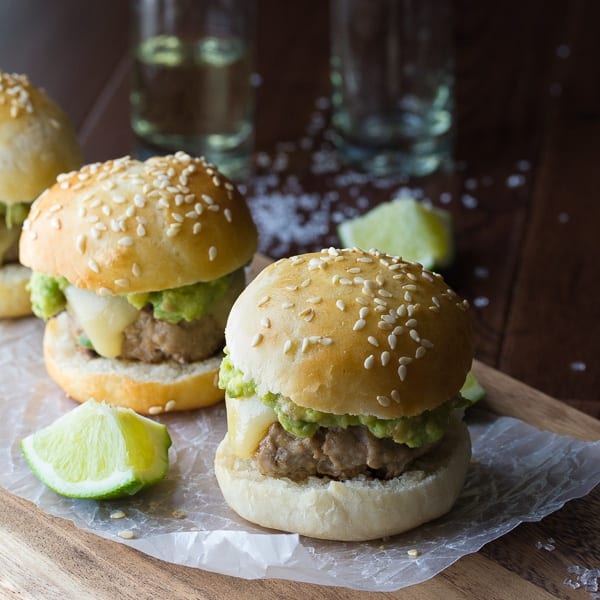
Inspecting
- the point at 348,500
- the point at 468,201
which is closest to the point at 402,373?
the point at 348,500

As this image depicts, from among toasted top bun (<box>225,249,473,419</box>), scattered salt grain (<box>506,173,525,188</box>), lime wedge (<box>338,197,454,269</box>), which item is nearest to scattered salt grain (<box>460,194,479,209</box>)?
scattered salt grain (<box>506,173,525,188</box>)

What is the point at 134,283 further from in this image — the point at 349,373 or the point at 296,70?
the point at 296,70

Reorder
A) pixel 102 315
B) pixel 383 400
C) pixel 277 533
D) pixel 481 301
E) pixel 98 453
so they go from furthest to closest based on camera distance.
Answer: pixel 481 301 < pixel 102 315 < pixel 98 453 < pixel 277 533 < pixel 383 400

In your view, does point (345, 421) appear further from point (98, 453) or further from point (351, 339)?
point (98, 453)

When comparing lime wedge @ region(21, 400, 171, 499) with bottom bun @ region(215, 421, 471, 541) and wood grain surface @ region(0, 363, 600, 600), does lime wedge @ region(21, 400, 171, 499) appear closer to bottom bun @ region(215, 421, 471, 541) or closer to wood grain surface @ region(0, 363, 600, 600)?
wood grain surface @ region(0, 363, 600, 600)

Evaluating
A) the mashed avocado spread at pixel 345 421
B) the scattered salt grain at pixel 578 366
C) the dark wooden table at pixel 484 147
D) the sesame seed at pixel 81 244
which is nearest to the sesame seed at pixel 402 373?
the mashed avocado spread at pixel 345 421

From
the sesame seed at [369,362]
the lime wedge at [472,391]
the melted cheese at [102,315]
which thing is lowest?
the lime wedge at [472,391]

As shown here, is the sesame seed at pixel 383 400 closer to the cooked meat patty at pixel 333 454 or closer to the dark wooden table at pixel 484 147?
the cooked meat patty at pixel 333 454

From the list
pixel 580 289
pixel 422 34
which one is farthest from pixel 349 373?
pixel 422 34
